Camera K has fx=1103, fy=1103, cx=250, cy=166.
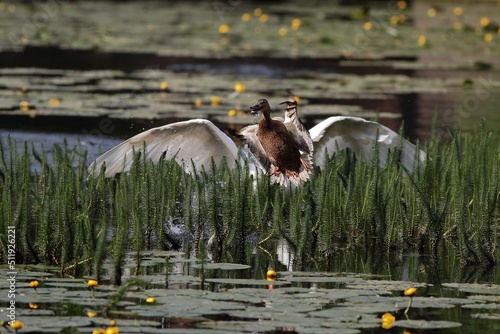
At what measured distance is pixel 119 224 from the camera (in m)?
5.69

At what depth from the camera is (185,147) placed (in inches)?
301

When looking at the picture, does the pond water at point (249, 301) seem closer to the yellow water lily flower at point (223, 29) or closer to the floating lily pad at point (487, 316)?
the floating lily pad at point (487, 316)

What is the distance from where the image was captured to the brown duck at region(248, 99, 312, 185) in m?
6.46

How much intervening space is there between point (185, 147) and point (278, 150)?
131cm

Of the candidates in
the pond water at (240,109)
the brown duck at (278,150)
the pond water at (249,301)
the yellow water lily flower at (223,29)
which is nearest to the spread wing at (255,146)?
the brown duck at (278,150)

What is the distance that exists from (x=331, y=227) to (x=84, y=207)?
1.50 metres

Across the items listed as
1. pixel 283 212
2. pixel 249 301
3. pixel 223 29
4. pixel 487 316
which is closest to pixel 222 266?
pixel 249 301

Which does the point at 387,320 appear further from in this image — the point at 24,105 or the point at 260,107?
the point at 24,105

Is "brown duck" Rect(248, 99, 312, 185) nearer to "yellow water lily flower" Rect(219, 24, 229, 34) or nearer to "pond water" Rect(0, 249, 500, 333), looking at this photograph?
"pond water" Rect(0, 249, 500, 333)

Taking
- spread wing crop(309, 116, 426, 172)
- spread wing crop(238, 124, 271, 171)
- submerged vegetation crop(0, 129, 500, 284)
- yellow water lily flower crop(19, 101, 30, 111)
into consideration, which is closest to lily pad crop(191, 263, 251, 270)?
submerged vegetation crop(0, 129, 500, 284)

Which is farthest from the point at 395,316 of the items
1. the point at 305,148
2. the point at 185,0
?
the point at 185,0

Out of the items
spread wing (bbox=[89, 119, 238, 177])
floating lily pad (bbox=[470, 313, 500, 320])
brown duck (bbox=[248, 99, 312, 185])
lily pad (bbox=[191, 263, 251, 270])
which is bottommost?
floating lily pad (bbox=[470, 313, 500, 320])

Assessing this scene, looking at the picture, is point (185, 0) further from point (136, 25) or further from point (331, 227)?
point (331, 227)

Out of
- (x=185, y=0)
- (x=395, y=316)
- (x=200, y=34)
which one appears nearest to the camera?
(x=395, y=316)
